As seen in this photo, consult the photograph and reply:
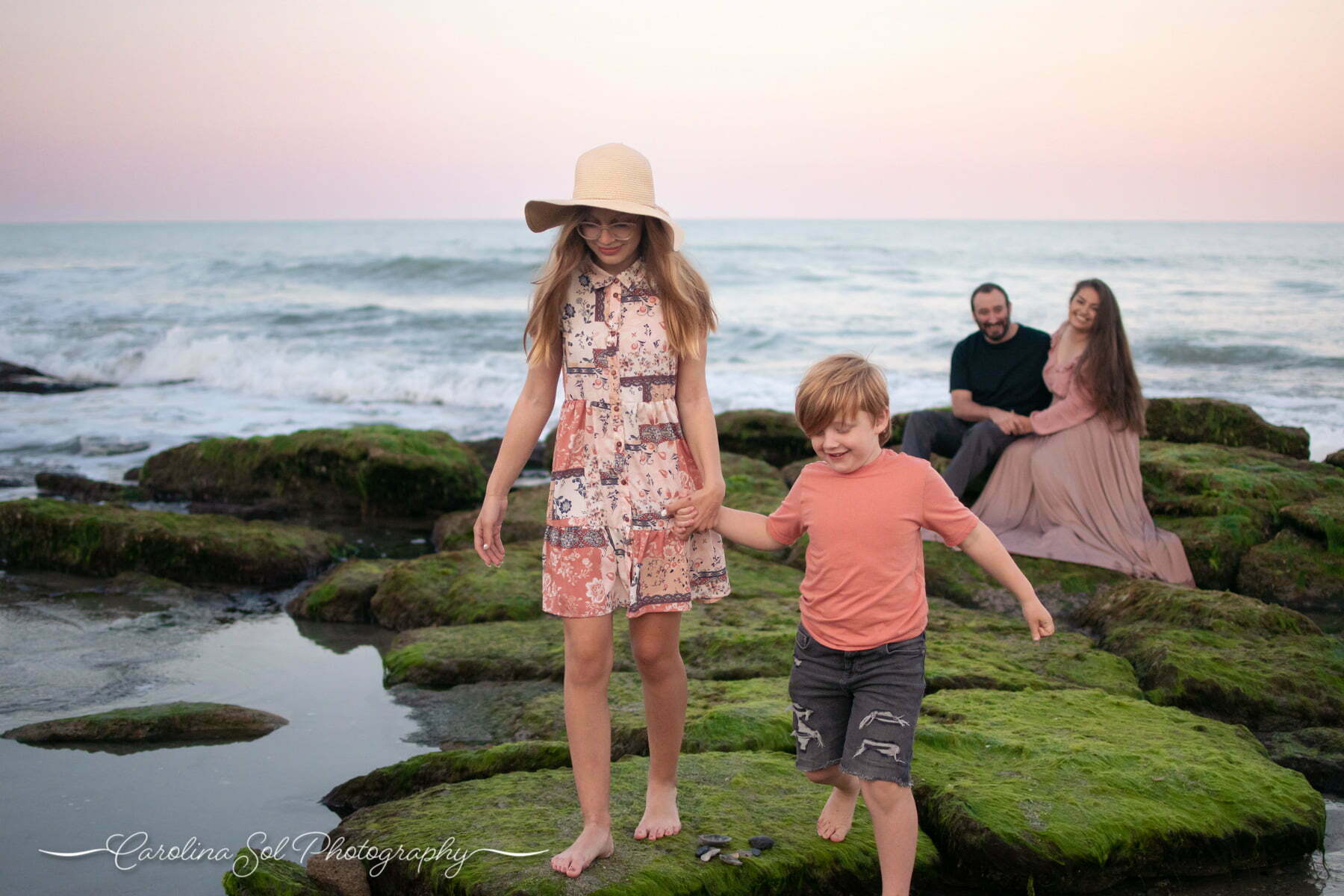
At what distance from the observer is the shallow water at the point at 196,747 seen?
11.0ft

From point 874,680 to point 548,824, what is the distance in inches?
42.3

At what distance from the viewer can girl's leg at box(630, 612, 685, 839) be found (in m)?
3.17

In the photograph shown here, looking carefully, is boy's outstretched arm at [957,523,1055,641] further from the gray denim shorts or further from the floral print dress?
the floral print dress

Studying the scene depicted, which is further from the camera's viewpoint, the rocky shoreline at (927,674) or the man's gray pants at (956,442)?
the man's gray pants at (956,442)

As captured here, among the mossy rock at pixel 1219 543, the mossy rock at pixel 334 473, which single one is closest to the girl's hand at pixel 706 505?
the mossy rock at pixel 1219 543

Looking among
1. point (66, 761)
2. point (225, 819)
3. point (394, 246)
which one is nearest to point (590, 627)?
point (225, 819)

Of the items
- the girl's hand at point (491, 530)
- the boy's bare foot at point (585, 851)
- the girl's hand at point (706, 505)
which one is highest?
the girl's hand at point (706, 505)

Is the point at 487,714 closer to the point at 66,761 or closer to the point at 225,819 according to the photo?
the point at 225,819

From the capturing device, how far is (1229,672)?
4.60 metres

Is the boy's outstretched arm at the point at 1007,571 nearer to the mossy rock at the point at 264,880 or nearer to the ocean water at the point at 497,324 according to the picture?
the ocean water at the point at 497,324

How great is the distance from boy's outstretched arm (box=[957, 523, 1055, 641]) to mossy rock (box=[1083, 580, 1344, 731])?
6.68ft

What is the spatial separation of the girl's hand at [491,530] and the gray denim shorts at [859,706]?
916mm

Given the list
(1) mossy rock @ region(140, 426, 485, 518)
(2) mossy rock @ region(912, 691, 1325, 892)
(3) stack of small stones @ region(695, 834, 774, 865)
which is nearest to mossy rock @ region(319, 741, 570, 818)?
(3) stack of small stones @ region(695, 834, 774, 865)

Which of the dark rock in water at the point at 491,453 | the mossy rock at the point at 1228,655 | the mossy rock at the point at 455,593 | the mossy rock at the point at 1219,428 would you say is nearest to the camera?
the mossy rock at the point at 1228,655
